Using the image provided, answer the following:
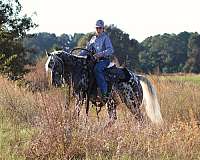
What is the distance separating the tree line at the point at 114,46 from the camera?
2025 cm

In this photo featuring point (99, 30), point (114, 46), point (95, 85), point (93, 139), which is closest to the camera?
point (93, 139)

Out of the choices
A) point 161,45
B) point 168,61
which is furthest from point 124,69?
point 161,45

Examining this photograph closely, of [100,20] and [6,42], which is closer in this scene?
[100,20]

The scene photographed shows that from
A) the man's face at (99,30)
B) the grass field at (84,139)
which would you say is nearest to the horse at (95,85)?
the man's face at (99,30)

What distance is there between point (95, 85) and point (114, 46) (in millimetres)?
42768

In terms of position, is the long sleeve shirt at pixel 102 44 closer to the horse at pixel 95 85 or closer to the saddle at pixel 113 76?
the horse at pixel 95 85

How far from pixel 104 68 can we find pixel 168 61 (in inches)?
2431

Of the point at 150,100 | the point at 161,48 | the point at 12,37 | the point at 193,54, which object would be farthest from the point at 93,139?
the point at 161,48

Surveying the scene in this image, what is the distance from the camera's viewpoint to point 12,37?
21.7 m

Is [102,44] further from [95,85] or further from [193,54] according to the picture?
[193,54]

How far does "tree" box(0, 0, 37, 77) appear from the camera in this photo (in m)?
20.1

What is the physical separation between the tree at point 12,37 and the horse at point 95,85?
10125mm

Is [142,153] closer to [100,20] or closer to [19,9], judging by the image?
[100,20]

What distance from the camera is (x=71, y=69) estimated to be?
31.0 feet
